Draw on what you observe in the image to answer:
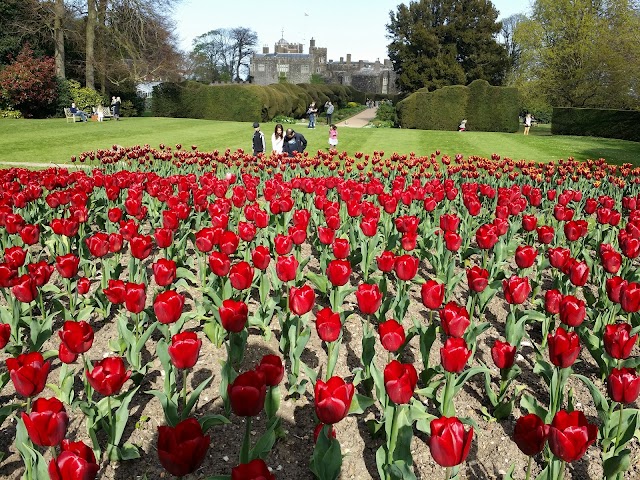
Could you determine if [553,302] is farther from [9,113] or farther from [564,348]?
[9,113]

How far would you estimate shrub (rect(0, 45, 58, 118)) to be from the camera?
98.5ft

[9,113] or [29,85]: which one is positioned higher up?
[29,85]

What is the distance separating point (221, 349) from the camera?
377 centimetres

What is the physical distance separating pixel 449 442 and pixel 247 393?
2.28 feet

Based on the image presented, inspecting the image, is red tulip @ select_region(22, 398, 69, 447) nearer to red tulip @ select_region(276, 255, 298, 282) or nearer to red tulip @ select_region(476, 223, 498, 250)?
red tulip @ select_region(276, 255, 298, 282)

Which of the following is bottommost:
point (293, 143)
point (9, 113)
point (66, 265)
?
point (66, 265)

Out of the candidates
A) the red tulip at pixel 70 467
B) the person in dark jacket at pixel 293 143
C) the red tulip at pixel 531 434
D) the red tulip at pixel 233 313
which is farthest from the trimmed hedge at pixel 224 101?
the red tulip at pixel 70 467

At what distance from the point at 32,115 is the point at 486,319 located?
34.4 meters

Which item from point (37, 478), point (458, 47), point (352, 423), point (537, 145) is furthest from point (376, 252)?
point (458, 47)

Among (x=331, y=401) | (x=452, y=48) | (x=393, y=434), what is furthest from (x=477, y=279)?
(x=452, y=48)

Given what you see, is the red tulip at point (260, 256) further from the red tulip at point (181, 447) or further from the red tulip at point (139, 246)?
the red tulip at point (181, 447)

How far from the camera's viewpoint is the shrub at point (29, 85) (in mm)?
30016

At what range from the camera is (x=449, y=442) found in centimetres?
170

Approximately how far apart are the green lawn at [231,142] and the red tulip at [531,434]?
620 inches
